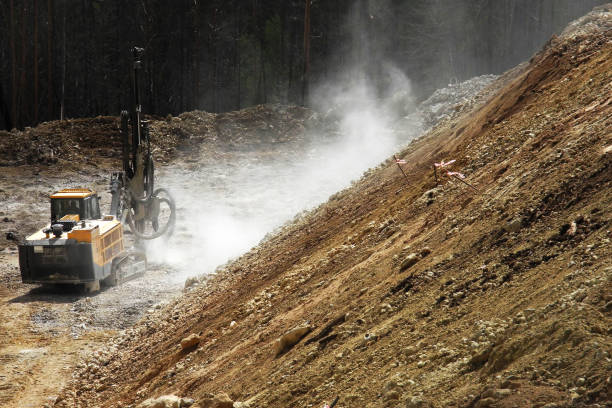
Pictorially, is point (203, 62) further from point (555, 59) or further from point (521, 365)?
point (521, 365)

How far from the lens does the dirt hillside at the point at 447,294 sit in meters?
4.66

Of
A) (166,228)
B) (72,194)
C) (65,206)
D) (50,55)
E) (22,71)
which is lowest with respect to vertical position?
(166,228)

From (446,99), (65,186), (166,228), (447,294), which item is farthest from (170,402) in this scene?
(446,99)

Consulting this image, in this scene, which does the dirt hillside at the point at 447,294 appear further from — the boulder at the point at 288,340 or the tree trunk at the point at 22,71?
the tree trunk at the point at 22,71

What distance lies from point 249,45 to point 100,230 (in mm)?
33981

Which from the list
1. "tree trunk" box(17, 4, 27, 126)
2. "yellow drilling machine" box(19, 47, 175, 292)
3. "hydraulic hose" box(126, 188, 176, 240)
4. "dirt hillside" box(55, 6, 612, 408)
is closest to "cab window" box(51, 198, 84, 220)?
"yellow drilling machine" box(19, 47, 175, 292)

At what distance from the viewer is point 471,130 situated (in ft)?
38.8

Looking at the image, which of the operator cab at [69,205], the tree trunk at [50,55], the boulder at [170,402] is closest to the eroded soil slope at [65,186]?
the operator cab at [69,205]

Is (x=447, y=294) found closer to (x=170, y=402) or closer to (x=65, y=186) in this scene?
(x=170, y=402)

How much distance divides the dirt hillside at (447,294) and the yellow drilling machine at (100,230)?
470cm

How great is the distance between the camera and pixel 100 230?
57.2 ft

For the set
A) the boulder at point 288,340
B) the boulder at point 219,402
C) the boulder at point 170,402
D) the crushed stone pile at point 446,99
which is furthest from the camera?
the crushed stone pile at point 446,99

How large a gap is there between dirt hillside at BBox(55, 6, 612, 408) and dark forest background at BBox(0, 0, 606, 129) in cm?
3582

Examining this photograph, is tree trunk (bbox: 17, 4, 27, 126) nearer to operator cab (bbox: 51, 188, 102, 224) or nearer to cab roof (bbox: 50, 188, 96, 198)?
cab roof (bbox: 50, 188, 96, 198)
